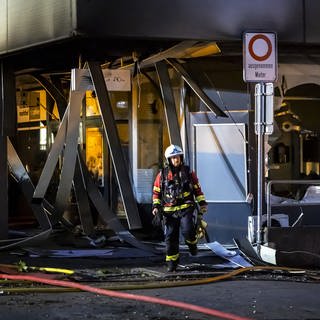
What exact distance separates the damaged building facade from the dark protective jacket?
4.12 feet

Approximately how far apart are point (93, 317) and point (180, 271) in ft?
8.95

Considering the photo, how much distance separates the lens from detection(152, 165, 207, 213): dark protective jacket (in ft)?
31.6

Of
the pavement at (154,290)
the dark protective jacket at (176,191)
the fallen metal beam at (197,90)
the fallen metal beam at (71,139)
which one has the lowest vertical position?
the pavement at (154,290)

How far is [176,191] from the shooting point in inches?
380

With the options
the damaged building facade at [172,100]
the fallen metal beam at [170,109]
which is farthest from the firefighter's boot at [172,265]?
the fallen metal beam at [170,109]

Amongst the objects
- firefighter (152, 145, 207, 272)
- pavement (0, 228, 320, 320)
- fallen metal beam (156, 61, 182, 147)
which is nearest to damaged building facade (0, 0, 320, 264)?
fallen metal beam (156, 61, 182, 147)

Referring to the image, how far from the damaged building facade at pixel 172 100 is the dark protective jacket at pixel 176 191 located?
1257mm

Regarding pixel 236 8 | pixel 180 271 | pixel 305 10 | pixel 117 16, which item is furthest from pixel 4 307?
pixel 305 10

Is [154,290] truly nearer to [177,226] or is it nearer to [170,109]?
[177,226]

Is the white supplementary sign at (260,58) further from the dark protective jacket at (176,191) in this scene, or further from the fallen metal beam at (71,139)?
the fallen metal beam at (71,139)

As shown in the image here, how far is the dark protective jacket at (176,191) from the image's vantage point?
31.6 ft

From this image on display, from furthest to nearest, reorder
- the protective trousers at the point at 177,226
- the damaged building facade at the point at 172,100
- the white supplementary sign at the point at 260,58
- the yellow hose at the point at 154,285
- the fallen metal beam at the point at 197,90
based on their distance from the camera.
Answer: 1. the fallen metal beam at the point at 197,90
2. the damaged building facade at the point at 172,100
3. the white supplementary sign at the point at 260,58
4. the protective trousers at the point at 177,226
5. the yellow hose at the point at 154,285

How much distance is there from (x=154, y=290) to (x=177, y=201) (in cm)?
179

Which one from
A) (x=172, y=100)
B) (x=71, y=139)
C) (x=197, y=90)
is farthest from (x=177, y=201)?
(x=71, y=139)
